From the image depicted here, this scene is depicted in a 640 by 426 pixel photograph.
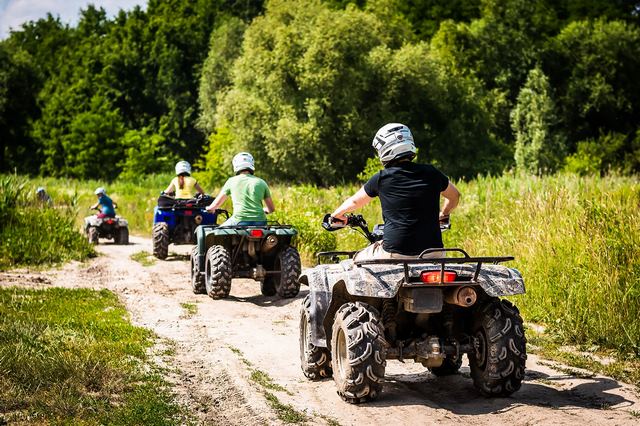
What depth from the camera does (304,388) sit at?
7305mm

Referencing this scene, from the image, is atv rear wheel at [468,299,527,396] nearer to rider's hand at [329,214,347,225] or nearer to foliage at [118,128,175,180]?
rider's hand at [329,214,347,225]

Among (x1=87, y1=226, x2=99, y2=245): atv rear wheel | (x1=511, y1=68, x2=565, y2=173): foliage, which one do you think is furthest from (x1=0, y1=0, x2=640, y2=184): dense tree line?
(x1=87, y1=226, x2=99, y2=245): atv rear wheel

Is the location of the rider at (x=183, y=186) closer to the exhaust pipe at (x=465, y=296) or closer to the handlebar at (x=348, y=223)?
the handlebar at (x=348, y=223)

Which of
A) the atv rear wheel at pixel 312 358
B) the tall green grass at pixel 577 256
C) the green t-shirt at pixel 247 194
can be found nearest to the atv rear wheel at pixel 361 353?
the atv rear wheel at pixel 312 358

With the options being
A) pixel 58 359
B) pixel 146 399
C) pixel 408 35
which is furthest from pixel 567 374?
pixel 408 35

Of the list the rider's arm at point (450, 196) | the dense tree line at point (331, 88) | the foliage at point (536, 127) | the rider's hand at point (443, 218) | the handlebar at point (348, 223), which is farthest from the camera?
the foliage at point (536, 127)

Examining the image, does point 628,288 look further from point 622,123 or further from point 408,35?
point 622,123

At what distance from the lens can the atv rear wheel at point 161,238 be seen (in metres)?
19.0

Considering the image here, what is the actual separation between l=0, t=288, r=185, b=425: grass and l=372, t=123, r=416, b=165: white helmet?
2597 mm

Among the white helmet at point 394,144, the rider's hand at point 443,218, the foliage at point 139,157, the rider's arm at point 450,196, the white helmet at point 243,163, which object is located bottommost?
the rider's hand at point 443,218

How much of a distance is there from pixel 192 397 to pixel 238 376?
77cm

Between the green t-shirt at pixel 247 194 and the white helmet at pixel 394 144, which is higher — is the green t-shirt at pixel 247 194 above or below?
below

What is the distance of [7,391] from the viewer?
21.8 ft

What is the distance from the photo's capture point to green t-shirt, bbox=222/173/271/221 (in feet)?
42.8
